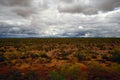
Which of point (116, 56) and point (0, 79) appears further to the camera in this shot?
point (116, 56)

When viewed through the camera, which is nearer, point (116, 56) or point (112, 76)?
point (112, 76)

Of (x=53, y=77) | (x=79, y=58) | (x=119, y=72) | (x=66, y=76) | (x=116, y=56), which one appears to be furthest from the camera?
(x=79, y=58)

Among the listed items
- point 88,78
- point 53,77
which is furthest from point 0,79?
point 88,78

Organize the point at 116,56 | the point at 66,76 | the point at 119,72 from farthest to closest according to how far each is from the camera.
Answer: the point at 116,56
the point at 119,72
the point at 66,76

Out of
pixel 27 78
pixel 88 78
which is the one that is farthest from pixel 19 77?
pixel 88 78

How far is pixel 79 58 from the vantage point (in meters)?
17.3

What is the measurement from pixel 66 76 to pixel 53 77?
103 centimetres

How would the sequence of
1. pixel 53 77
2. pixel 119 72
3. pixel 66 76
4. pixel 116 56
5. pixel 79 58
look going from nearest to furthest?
pixel 53 77 < pixel 66 76 < pixel 119 72 < pixel 116 56 < pixel 79 58

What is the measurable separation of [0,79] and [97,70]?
6.89 m

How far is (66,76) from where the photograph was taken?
9977 mm

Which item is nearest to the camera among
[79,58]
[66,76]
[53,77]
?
[53,77]

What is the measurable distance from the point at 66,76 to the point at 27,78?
259cm

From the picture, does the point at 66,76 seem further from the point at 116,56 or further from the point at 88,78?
the point at 116,56

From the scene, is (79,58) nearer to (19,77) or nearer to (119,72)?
(119,72)
